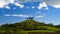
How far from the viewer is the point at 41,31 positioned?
13.3 ft

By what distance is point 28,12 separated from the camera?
13.4ft

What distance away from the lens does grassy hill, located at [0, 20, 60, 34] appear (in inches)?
159

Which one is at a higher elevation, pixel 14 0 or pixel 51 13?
pixel 14 0

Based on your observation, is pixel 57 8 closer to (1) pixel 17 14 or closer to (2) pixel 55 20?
(2) pixel 55 20

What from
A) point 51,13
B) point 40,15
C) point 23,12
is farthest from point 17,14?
point 51,13

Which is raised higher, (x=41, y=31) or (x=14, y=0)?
(x=14, y=0)

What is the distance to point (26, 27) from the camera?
4.10m

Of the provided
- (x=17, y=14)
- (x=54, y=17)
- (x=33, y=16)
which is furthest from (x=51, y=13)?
(x=17, y=14)

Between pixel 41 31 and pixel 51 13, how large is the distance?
1.62 ft

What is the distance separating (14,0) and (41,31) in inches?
38.8

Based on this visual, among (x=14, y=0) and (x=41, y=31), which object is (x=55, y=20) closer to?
(x=41, y=31)

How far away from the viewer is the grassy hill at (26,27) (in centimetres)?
404

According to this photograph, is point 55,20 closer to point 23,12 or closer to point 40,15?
point 40,15

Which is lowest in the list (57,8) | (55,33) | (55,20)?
(55,33)
